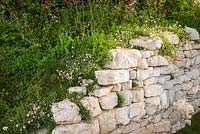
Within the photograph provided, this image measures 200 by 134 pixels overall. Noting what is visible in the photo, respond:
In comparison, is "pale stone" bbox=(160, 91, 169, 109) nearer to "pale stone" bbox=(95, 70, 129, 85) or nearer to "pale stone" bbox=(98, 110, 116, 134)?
"pale stone" bbox=(95, 70, 129, 85)

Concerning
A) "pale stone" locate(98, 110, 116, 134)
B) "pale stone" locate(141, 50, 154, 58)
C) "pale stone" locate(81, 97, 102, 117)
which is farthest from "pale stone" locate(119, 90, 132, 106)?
"pale stone" locate(141, 50, 154, 58)

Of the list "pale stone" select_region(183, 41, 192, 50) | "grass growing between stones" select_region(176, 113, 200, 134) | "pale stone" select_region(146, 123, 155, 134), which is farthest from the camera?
"pale stone" select_region(183, 41, 192, 50)

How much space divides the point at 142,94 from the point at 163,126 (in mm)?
859

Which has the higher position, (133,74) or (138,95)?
(133,74)

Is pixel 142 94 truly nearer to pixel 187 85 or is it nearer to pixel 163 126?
pixel 163 126

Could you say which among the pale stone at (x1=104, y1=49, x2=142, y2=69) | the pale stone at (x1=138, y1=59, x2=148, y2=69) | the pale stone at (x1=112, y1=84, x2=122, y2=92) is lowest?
the pale stone at (x1=112, y1=84, x2=122, y2=92)

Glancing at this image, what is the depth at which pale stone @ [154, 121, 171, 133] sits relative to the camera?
7.38 metres

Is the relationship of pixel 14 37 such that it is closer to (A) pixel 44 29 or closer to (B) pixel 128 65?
(A) pixel 44 29

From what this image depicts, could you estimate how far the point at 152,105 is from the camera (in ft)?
23.6

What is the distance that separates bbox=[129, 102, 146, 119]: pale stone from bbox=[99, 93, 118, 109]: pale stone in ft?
1.57

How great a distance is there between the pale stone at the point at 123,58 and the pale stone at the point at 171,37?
1.09 m

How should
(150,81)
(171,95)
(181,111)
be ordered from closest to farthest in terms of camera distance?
(150,81) < (171,95) < (181,111)

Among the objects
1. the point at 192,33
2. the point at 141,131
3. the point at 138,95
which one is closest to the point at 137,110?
the point at 138,95

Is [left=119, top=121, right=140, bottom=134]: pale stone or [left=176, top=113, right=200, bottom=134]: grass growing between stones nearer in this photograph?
[left=119, top=121, right=140, bottom=134]: pale stone
